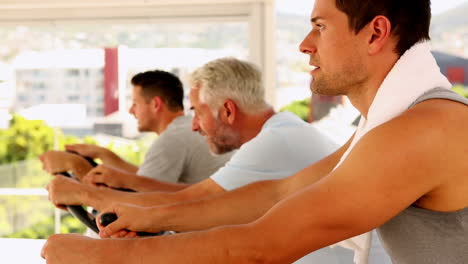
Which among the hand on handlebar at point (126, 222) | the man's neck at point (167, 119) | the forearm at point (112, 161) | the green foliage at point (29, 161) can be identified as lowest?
the green foliage at point (29, 161)

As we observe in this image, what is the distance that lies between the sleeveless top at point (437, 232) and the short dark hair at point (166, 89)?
2595 mm

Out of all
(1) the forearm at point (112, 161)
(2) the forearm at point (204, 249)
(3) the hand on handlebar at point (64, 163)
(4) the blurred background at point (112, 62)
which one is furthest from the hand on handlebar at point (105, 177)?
(4) the blurred background at point (112, 62)

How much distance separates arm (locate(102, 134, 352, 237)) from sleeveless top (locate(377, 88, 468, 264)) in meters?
0.53

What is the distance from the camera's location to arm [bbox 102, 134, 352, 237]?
1.52 meters

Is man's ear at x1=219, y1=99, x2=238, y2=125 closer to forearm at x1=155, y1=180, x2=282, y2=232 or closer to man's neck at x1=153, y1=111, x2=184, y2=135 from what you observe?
forearm at x1=155, y1=180, x2=282, y2=232

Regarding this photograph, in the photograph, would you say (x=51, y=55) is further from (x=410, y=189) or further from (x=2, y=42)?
(x=410, y=189)

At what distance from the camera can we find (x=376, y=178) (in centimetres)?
90

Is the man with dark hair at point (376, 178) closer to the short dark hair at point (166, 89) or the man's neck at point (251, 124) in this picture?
the man's neck at point (251, 124)

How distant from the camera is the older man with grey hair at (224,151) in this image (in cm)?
159

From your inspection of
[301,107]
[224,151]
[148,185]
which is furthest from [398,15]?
[301,107]

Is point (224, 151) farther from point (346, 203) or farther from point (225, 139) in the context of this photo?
point (346, 203)

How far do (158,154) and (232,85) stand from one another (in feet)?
3.04

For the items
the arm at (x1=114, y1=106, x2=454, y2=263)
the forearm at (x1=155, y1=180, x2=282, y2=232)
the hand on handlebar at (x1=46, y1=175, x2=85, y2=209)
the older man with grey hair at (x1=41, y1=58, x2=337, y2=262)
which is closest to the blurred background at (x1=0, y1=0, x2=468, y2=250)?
the older man with grey hair at (x1=41, y1=58, x2=337, y2=262)

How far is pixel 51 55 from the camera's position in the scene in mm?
5395
